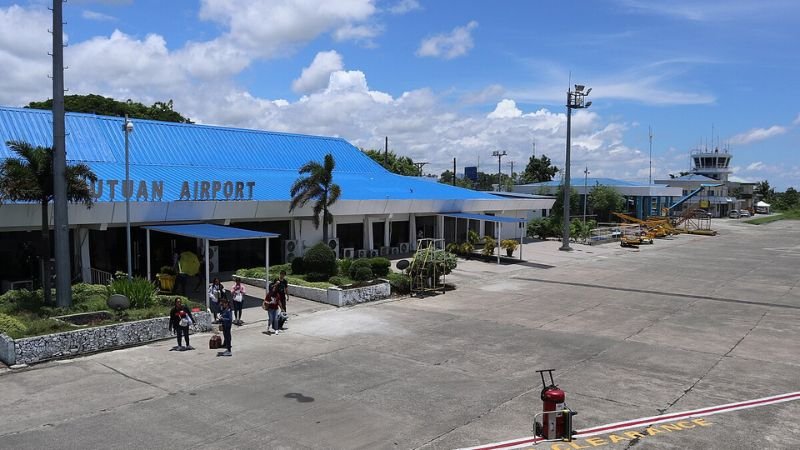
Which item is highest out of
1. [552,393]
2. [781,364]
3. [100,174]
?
[100,174]

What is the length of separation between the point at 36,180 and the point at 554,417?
16256 millimetres

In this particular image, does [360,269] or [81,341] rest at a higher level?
[360,269]

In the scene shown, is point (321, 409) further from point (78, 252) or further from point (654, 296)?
point (654, 296)

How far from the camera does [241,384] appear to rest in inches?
532

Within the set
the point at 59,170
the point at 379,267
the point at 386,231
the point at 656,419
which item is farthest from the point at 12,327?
the point at 386,231

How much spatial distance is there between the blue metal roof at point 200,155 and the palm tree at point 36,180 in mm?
4800

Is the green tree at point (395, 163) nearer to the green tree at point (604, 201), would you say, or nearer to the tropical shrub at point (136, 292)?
the green tree at point (604, 201)

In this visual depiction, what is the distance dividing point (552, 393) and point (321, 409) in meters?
4.53

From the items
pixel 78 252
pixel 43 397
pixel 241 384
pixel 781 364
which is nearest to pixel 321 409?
pixel 241 384

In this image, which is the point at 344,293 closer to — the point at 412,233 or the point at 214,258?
the point at 214,258

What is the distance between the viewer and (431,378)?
14.1 m

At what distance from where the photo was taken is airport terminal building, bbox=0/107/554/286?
2362 cm

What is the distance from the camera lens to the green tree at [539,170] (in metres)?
117

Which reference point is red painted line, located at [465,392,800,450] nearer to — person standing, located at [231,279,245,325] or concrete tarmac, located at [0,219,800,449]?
concrete tarmac, located at [0,219,800,449]
